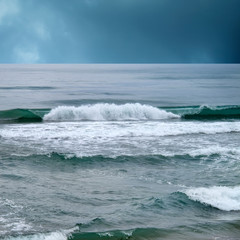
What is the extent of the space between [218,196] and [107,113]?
62.9 feet

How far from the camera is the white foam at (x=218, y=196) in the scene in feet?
37.9

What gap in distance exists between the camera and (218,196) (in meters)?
12.1

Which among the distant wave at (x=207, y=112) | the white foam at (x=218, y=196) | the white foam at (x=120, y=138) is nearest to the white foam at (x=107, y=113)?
the distant wave at (x=207, y=112)

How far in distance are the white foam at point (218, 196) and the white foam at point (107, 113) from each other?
17838 mm

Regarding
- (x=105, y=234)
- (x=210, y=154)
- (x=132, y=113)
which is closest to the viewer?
(x=105, y=234)

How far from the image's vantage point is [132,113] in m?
31.2

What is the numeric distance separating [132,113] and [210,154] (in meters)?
13.8

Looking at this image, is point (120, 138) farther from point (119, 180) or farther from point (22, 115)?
point (22, 115)

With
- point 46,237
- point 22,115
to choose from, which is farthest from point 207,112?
point 46,237

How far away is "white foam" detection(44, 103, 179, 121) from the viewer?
99.3ft

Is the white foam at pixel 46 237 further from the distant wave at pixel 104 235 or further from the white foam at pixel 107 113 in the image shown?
the white foam at pixel 107 113

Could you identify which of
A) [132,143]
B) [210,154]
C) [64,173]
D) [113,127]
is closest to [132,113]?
[113,127]

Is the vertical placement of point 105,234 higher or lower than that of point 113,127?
lower

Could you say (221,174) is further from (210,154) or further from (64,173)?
(64,173)
